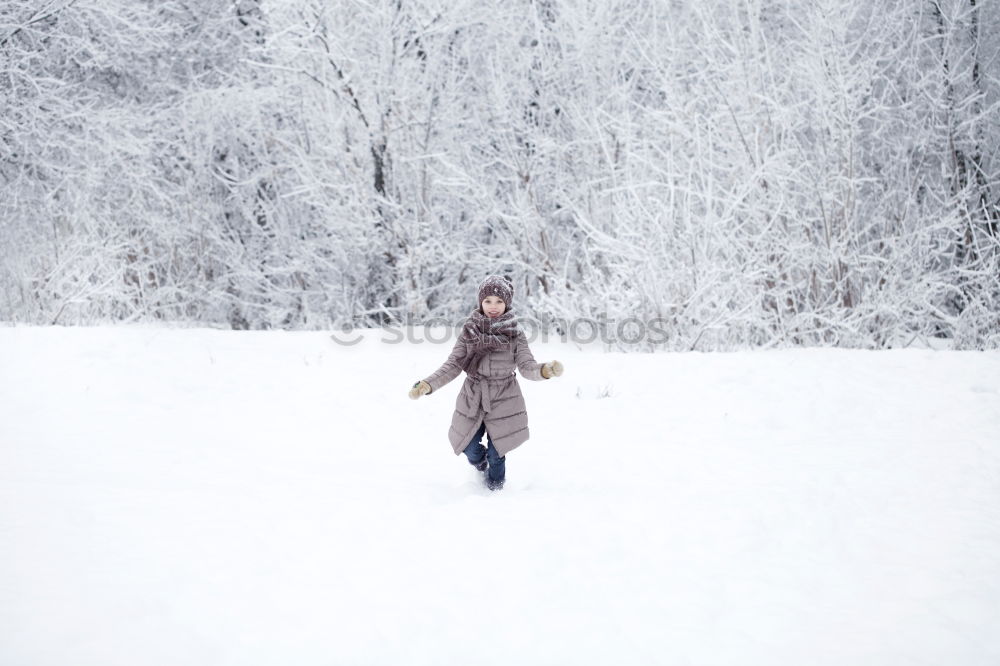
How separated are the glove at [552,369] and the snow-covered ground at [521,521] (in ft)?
2.30

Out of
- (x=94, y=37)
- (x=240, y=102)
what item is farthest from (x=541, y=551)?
(x=94, y=37)

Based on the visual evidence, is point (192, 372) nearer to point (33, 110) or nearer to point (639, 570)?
point (639, 570)

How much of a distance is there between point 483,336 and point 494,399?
14.4 inches

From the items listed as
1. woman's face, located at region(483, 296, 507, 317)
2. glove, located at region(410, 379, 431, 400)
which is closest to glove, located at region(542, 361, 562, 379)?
woman's face, located at region(483, 296, 507, 317)

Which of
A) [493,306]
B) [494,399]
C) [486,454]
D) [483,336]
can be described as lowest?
[486,454]

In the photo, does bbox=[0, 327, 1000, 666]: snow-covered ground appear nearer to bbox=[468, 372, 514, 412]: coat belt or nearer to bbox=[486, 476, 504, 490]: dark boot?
bbox=[486, 476, 504, 490]: dark boot

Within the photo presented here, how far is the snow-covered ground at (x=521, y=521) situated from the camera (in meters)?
2.35

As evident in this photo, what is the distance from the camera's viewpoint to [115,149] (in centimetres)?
1090

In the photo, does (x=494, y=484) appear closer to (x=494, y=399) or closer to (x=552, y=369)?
(x=494, y=399)

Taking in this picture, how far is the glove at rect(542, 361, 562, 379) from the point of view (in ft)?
11.4

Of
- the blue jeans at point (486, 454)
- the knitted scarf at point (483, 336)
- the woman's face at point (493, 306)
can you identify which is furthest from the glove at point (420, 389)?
the woman's face at point (493, 306)

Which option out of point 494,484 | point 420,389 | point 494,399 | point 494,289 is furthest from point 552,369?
point 494,484

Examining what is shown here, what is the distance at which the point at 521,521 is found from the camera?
10.9ft

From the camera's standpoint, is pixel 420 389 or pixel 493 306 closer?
pixel 420 389
